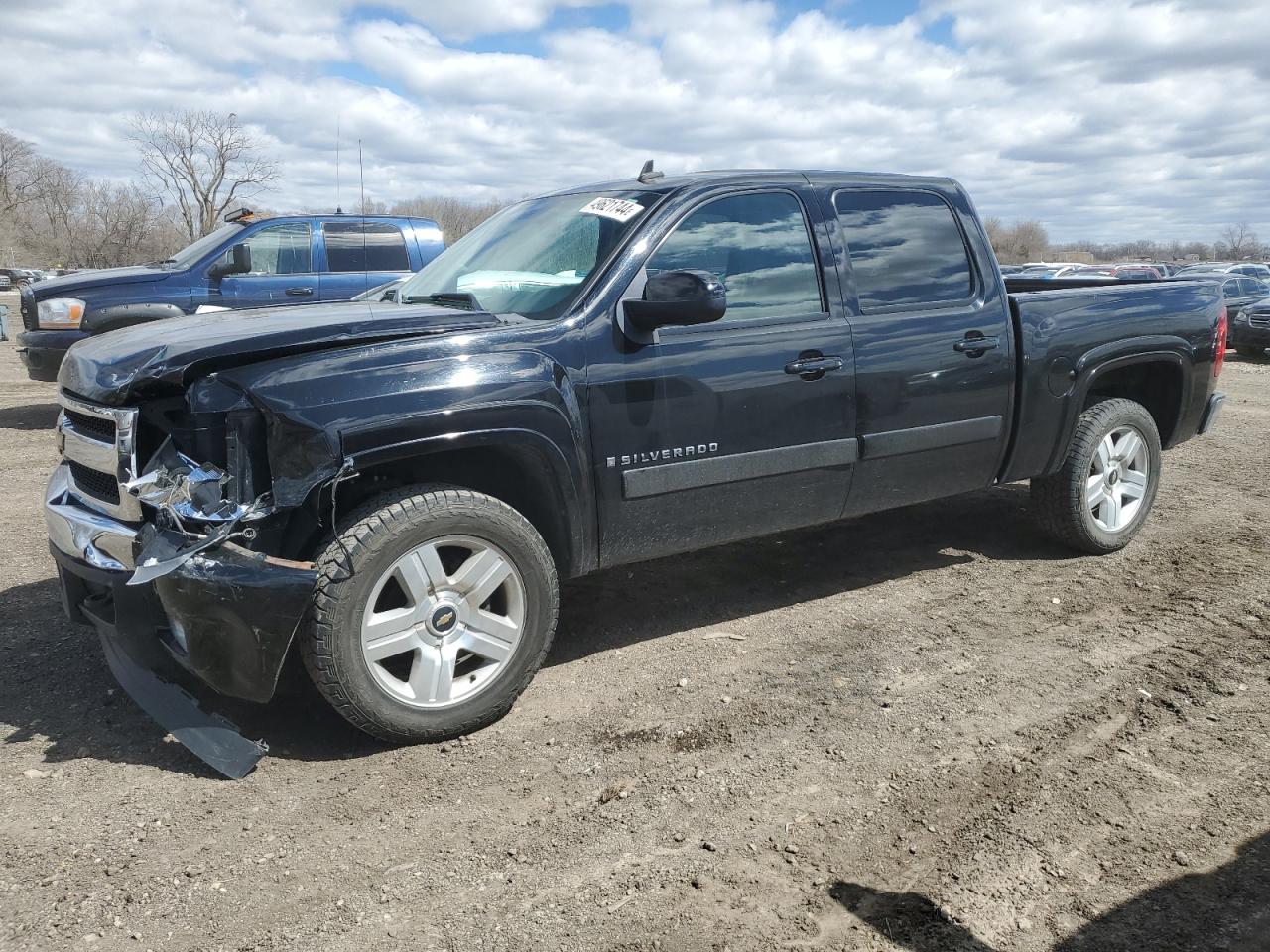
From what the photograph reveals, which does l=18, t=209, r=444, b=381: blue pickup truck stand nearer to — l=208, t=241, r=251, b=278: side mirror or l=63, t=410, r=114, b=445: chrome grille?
l=208, t=241, r=251, b=278: side mirror

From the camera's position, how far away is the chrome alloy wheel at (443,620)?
10.9 feet

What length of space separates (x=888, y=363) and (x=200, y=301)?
701 centimetres

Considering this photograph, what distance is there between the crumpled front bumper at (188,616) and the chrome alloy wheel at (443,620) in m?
0.32

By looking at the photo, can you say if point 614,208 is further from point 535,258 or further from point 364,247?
point 364,247

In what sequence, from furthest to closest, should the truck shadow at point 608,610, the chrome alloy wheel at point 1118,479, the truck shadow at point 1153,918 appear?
the chrome alloy wheel at point 1118,479
the truck shadow at point 608,610
the truck shadow at point 1153,918

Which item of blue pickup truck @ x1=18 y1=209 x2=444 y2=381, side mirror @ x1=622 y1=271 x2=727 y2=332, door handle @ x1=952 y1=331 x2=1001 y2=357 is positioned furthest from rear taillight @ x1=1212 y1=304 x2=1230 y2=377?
blue pickup truck @ x1=18 y1=209 x2=444 y2=381

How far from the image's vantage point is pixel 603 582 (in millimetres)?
5234

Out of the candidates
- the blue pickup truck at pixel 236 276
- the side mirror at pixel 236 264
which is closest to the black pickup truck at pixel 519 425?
the side mirror at pixel 236 264

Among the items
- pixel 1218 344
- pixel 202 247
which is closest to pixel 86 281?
pixel 202 247

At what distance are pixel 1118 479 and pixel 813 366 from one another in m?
2.46

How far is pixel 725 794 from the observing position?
3.15 m

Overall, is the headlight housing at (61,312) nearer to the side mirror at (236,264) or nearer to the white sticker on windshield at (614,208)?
the side mirror at (236,264)

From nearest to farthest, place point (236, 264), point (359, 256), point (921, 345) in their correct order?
point (921, 345) → point (236, 264) → point (359, 256)

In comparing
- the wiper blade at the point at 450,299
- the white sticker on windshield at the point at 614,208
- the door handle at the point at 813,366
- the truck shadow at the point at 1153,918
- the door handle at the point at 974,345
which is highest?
the white sticker on windshield at the point at 614,208
